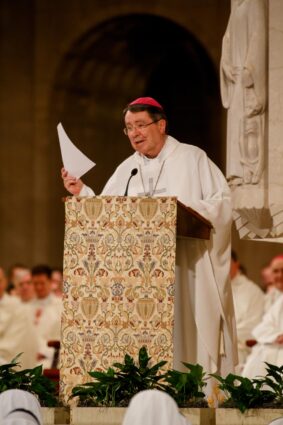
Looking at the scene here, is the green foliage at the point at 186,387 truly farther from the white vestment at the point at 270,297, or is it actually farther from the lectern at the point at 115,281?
the white vestment at the point at 270,297

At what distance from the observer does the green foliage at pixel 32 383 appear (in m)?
9.61

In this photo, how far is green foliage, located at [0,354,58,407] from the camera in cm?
961

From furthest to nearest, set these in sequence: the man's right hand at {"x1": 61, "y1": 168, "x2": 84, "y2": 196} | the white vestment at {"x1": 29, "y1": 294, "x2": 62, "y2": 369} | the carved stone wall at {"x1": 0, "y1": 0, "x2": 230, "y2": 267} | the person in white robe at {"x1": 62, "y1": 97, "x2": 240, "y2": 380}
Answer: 1. the carved stone wall at {"x1": 0, "y1": 0, "x2": 230, "y2": 267}
2. the white vestment at {"x1": 29, "y1": 294, "x2": 62, "y2": 369}
3. the person in white robe at {"x1": 62, "y1": 97, "x2": 240, "y2": 380}
4. the man's right hand at {"x1": 61, "y1": 168, "x2": 84, "y2": 196}

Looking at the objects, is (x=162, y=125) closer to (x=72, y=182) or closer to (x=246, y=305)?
(x=72, y=182)

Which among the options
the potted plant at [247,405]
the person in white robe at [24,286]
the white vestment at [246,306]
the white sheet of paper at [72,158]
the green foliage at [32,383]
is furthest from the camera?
the person in white robe at [24,286]

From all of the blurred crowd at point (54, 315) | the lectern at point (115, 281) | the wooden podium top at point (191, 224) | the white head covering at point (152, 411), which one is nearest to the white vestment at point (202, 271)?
the wooden podium top at point (191, 224)

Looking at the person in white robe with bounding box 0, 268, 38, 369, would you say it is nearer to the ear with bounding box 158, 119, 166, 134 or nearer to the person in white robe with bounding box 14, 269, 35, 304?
the person in white robe with bounding box 14, 269, 35, 304

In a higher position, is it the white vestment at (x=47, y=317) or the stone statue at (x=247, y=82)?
the stone statue at (x=247, y=82)

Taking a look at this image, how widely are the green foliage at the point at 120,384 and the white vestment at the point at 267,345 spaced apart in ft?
19.3

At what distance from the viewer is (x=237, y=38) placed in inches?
456

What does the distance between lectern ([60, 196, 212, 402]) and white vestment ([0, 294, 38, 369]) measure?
27.5 feet

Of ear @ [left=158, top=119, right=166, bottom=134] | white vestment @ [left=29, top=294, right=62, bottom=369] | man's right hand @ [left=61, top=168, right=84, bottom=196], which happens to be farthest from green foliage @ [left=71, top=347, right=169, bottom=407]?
white vestment @ [left=29, top=294, right=62, bottom=369]

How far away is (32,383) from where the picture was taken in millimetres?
9695

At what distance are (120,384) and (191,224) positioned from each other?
1213 millimetres
